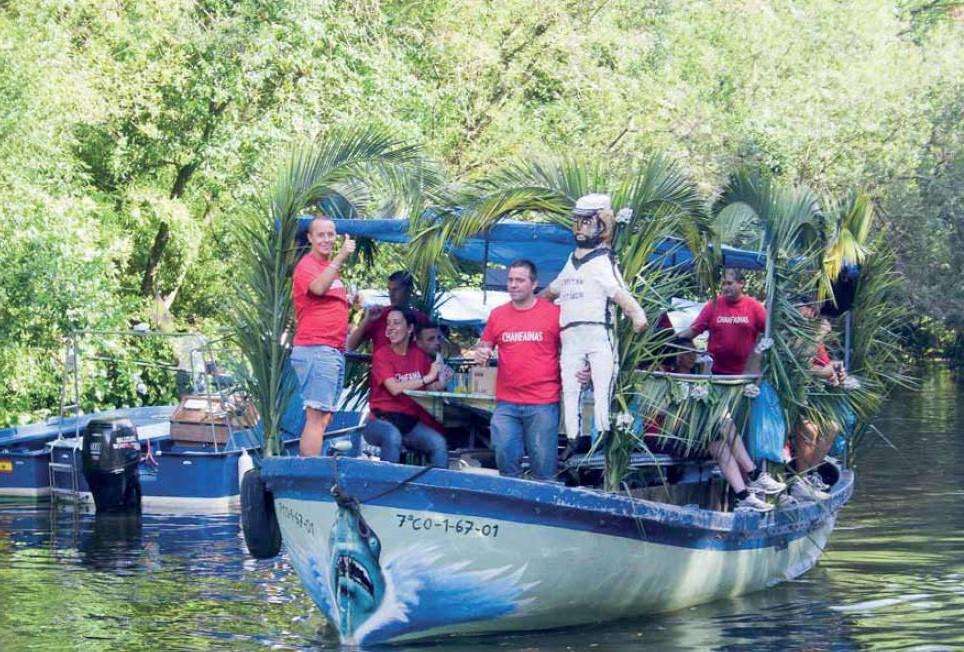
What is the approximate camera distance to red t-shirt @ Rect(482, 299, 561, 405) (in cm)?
1011

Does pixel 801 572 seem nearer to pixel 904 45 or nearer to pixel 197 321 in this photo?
pixel 197 321

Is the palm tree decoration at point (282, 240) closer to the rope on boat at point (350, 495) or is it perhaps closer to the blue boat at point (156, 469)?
the rope on boat at point (350, 495)

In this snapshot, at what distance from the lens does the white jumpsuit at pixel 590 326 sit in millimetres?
9812

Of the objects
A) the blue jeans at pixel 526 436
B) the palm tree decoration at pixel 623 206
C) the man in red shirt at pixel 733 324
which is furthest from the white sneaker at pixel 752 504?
the blue jeans at pixel 526 436

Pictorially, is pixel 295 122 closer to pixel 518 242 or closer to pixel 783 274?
pixel 518 242

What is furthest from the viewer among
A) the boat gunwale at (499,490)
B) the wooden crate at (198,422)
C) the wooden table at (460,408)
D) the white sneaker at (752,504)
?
the wooden crate at (198,422)

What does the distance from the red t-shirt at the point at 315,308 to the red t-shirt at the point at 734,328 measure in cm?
309

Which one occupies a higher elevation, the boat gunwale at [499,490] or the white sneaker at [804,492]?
the boat gunwale at [499,490]

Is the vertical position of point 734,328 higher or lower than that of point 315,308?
lower

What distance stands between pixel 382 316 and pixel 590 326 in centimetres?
215

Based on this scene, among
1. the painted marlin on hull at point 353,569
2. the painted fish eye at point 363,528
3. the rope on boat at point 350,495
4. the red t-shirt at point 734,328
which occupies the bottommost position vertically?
the painted marlin on hull at point 353,569

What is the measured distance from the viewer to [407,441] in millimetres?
11234

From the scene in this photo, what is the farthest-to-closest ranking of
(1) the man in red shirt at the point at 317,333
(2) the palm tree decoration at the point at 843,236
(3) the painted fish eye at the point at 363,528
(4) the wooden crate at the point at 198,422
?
1. (4) the wooden crate at the point at 198,422
2. (2) the palm tree decoration at the point at 843,236
3. (1) the man in red shirt at the point at 317,333
4. (3) the painted fish eye at the point at 363,528

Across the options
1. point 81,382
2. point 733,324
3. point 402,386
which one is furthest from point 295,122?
point 402,386
